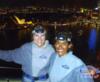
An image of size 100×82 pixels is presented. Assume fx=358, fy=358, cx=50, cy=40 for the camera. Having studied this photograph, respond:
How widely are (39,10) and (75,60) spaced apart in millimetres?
770

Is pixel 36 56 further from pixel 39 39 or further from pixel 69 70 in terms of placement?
pixel 69 70

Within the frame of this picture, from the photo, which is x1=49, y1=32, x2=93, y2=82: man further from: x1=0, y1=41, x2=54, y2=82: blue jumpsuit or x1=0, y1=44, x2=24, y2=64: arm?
x1=0, y1=44, x2=24, y2=64: arm

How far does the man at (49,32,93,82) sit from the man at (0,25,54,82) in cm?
22

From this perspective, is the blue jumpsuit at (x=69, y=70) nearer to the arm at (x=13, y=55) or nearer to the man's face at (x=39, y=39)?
the man's face at (x=39, y=39)

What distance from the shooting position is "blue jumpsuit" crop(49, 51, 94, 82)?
234 cm

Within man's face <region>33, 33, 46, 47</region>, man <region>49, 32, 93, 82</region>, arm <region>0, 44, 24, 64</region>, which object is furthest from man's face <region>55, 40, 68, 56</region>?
arm <region>0, 44, 24, 64</region>

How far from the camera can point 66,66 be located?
2.40 m

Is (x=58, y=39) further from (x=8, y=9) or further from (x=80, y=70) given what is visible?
(x=8, y=9)

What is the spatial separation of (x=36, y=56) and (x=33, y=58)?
3 cm

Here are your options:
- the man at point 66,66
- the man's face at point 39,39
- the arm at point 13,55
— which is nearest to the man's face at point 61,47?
the man at point 66,66

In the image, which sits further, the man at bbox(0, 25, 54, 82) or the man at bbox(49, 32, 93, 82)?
the man at bbox(0, 25, 54, 82)

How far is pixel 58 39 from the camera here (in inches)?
97.9

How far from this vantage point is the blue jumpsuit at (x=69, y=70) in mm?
2337

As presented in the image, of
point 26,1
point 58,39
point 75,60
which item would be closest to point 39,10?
point 26,1
